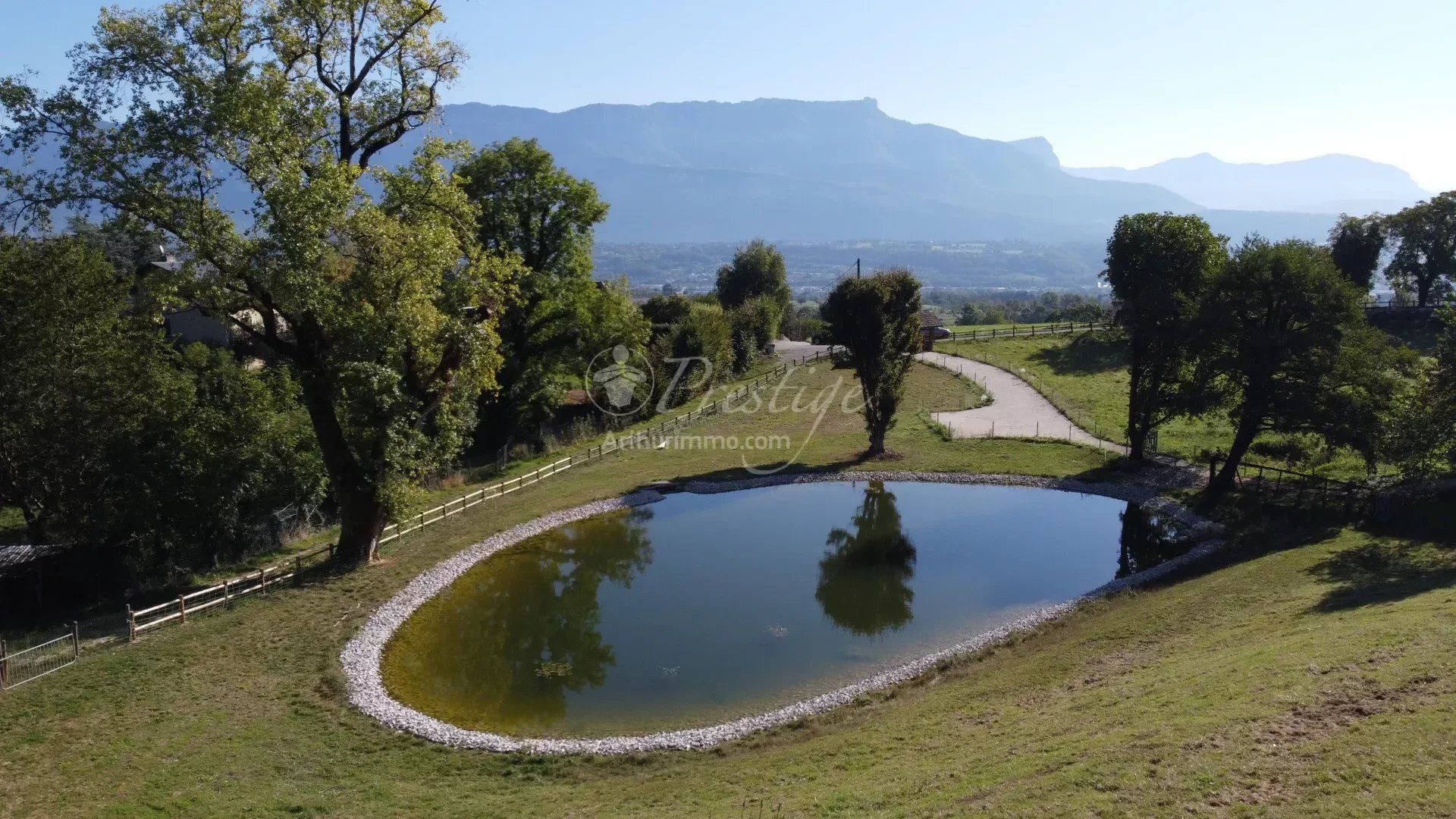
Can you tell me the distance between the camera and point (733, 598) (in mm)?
21516

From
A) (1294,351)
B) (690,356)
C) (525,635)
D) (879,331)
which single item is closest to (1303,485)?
(1294,351)

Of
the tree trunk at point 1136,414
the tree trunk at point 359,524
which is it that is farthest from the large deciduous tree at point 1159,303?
the tree trunk at point 359,524

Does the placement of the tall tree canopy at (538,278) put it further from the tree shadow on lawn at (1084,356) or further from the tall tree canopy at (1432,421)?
the tree shadow on lawn at (1084,356)

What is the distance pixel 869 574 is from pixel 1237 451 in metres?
13.8

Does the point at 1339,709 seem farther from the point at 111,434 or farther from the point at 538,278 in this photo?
the point at 538,278

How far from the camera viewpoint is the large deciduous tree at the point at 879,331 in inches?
1351

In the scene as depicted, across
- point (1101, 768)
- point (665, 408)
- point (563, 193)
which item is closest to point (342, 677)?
point (1101, 768)

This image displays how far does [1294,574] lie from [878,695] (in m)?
10.8

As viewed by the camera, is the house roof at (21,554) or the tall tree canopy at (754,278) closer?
the house roof at (21,554)

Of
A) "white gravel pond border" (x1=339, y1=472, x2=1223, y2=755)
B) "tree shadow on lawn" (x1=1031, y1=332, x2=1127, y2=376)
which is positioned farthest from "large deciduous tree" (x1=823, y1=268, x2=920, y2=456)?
"tree shadow on lawn" (x1=1031, y1=332, x2=1127, y2=376)

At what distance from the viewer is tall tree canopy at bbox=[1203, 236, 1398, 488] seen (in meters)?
24.2

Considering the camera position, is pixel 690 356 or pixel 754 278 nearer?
pixel 690 356

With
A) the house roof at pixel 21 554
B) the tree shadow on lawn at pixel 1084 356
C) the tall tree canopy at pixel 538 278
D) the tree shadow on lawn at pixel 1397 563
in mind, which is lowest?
the tree shadow on lawn at pixel 1397 563

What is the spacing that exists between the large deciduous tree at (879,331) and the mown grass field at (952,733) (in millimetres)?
16333
